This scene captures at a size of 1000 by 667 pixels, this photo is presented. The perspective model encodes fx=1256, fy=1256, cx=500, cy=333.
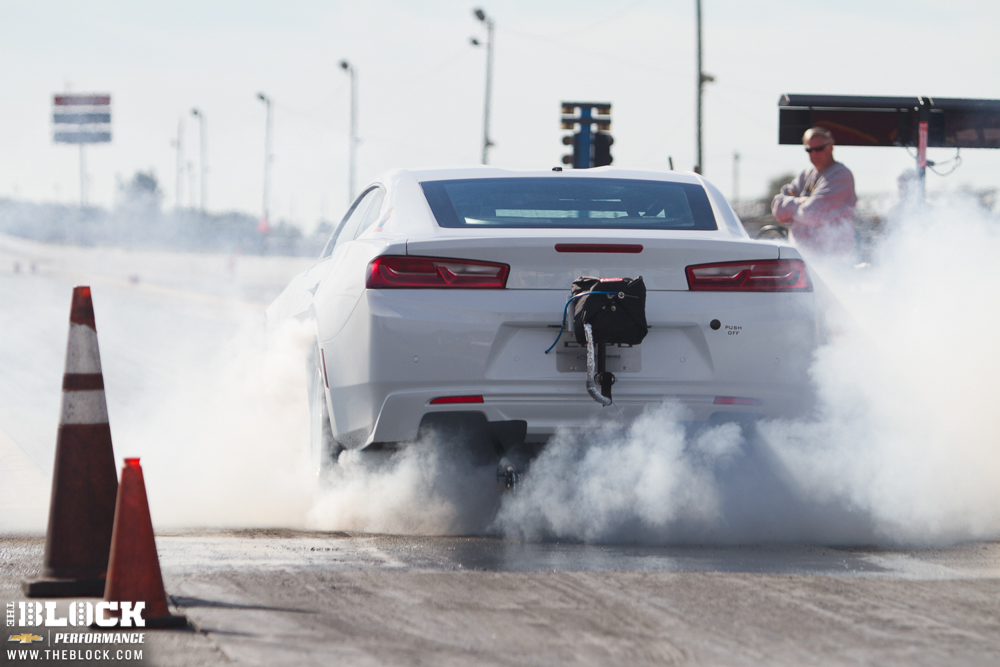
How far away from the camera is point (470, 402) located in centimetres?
484

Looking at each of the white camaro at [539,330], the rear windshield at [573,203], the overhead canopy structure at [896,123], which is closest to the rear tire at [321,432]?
the white camaro at [539,330]

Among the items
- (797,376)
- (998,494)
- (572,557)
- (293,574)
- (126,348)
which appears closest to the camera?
(293,574)

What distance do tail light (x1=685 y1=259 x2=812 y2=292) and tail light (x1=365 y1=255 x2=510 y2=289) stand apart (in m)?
0.77

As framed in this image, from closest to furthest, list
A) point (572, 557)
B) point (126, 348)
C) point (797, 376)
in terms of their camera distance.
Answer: point (572, 557)
point (797, 376)
point (126, 348)

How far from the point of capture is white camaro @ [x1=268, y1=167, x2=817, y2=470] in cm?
482

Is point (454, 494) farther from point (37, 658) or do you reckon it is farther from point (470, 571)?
point (37, 658)

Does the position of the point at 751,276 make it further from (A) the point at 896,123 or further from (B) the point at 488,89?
(B) the point at 488,89

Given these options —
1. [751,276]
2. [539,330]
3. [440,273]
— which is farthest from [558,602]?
[751,276]

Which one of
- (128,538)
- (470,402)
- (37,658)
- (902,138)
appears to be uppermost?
(902,138)

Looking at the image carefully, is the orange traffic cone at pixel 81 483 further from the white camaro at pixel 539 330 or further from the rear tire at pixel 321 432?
the rear tire at pixel 321 432

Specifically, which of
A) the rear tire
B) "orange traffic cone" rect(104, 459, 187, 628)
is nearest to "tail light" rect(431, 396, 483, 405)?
the rear tire

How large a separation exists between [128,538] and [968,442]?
12.7 ft

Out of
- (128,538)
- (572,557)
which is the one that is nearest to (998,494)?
(572,557)

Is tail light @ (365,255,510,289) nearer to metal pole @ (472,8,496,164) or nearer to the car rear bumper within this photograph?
the car rear bumper
